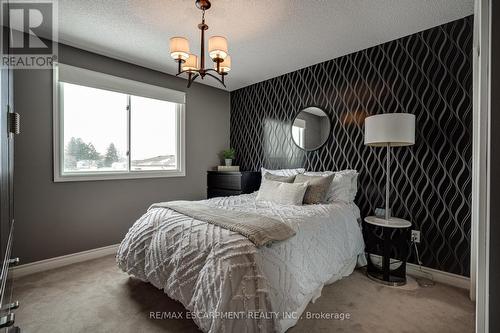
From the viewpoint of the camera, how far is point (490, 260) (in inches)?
24.3

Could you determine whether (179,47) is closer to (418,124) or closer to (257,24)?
(257,24)

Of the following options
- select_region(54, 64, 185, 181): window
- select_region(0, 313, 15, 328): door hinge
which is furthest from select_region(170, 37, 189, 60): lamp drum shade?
select_region(0, 313, 15, 328): door hinge

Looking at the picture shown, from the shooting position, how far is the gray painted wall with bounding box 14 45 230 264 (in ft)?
8.18

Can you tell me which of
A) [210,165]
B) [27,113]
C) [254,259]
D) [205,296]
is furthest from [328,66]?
[27,113]

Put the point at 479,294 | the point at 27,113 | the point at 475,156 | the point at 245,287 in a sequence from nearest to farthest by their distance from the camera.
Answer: the point at 479,294 → the point at 245,287 → the point at 475,156 → the point at 27,113

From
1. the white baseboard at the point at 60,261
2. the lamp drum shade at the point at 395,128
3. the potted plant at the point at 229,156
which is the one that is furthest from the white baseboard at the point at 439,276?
the white baseboard at the point at 60,261

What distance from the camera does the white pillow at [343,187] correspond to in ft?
8.83

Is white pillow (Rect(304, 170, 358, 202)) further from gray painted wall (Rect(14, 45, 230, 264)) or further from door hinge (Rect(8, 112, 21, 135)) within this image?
door hinge (Rect(8, 112, 21, 135))

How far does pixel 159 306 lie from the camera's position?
1906 millimetres

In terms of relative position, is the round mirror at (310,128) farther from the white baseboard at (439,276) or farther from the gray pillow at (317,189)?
the white baseboard at (439,276)

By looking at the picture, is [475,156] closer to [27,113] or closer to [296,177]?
[296,177]

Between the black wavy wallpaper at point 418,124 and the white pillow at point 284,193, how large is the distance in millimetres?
824

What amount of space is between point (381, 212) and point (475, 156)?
0.99 meters

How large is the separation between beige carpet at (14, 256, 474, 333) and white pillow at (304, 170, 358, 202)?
0.81m
